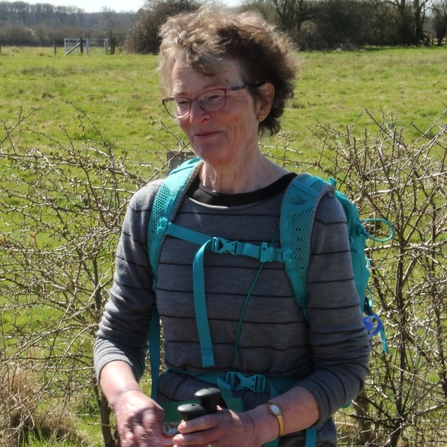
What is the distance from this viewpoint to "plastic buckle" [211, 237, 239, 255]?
1.68 m

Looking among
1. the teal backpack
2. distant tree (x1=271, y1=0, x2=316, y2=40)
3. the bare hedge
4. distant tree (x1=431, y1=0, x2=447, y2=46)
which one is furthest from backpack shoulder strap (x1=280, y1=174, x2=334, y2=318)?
distant tree (x1=431, y1=0, x2=447, y2=46)

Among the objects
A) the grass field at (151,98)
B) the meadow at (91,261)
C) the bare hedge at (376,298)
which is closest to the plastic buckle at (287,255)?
the meadow at (91,261)

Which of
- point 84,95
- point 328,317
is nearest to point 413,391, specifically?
point 328,317

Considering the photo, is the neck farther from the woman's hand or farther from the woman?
the woman's hand

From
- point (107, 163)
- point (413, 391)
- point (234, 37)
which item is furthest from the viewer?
point (107, 163)

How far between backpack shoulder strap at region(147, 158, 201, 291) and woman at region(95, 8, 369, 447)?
18 millimetres

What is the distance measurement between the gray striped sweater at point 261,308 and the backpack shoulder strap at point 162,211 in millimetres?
17

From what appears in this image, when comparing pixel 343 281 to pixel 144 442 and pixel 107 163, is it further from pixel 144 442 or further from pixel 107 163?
pixel 107 163

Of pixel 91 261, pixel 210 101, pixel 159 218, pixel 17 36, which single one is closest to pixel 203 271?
pixel 159 218

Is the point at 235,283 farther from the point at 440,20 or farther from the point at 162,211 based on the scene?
the point at 440,20

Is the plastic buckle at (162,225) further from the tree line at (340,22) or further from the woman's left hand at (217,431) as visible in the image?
the tree line at (340,22)

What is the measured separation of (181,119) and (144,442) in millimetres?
796

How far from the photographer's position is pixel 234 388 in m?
1.71

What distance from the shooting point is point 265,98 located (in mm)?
1859
